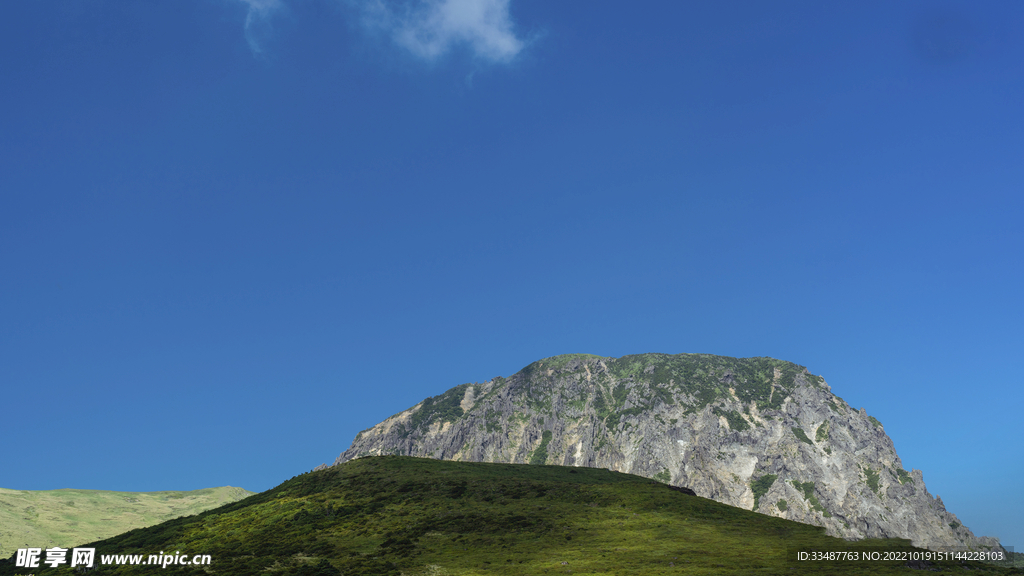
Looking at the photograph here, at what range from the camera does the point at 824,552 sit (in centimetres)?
9269

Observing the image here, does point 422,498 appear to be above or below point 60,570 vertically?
above

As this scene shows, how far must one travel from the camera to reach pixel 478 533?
118 m

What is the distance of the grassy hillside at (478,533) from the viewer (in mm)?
95562

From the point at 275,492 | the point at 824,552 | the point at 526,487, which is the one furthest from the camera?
the point at 275,492

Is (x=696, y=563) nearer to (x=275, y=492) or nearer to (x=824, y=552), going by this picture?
(x=824, y=552)

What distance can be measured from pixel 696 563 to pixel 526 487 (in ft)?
223

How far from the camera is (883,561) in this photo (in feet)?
285

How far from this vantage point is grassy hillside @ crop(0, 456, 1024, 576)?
95.6 meters

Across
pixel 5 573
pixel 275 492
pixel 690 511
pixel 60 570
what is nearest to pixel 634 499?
pixel 690 511

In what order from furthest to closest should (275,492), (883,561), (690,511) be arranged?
(275,492) → (690,511) → (883,561)

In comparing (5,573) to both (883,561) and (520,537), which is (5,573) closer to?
(520,537)

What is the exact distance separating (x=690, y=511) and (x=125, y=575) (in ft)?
367

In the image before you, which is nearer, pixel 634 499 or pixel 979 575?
Answer: pixel 979 575

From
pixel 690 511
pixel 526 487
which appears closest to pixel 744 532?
pixel 690 511
